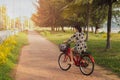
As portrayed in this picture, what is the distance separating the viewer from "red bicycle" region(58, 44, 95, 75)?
10440 mm

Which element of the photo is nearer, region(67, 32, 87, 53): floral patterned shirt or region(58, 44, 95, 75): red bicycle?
region(58, 44, 95, 75): red bicycle

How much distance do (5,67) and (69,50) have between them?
8.69ft

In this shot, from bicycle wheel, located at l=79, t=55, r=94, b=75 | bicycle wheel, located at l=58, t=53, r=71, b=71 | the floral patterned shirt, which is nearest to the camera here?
bicycle wheel, located at l=79, t=55, r=94, b=75

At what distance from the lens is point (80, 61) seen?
10.9 m

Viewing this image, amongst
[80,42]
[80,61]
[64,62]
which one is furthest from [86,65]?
[64,62]

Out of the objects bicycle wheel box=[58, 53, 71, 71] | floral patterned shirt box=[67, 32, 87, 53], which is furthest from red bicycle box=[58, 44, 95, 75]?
floral patterned shirt box=[67, 32, 87, 53]

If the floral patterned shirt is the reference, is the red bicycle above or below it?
below

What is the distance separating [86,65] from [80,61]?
0.32 meters

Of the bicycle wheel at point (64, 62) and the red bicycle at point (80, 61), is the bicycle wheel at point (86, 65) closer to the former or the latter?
the red bicycle at point (80, 61)

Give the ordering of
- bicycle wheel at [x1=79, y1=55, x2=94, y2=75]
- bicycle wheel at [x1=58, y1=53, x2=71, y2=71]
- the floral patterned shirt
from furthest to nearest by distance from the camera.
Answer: bicycle wheel at [x1=58, y1=53, x2=71, y2=71] → the floral patterned shirt → bicycle wheel at [x1=79, y1=55, x2=94, y2=75]

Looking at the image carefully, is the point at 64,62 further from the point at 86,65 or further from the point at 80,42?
the point at 86,65

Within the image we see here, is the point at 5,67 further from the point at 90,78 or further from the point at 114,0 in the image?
the point at 114,0

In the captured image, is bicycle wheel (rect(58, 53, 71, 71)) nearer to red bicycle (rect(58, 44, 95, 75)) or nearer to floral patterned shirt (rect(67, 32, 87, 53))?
red bicycle (rect(58, 44, 95, 75))

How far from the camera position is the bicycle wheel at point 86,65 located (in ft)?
34.2
